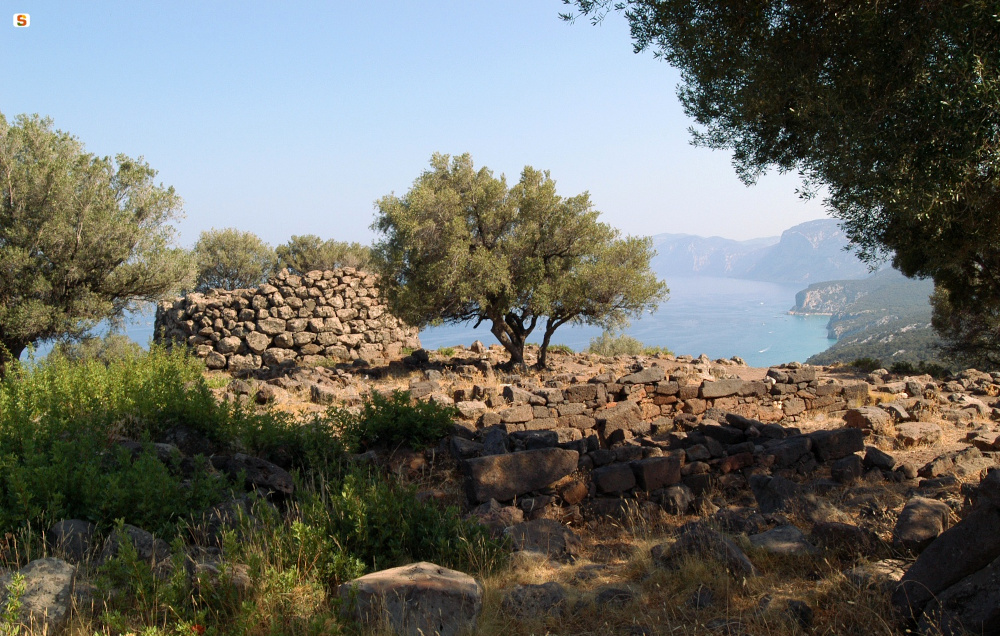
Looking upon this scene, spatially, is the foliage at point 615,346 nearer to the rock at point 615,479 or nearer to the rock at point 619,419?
the rock at point 619,419

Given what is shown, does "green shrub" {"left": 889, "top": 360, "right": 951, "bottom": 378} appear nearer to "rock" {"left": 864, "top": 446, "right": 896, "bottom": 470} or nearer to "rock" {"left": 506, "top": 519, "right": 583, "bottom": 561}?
"rock" {"left": 864, "top": 446, "right": 896, "bottom": 470}

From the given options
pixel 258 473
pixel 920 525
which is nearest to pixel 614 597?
pixel 920 525

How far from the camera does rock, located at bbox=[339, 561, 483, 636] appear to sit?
4219 millimetres

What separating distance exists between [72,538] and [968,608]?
6.46 metres

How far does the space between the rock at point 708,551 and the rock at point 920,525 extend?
124 cm

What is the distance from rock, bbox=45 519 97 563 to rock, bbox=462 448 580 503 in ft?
13.4

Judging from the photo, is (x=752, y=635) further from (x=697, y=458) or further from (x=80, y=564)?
(x=697, y=458)

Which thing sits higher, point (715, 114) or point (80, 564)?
point (715, 114)

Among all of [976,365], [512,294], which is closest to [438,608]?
[512,294]

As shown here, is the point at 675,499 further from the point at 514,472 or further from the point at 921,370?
the point at 921,370

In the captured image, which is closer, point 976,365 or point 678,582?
point 678,582

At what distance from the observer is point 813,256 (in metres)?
200

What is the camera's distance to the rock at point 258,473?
7277mm

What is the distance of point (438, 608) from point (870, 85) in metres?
6.89
